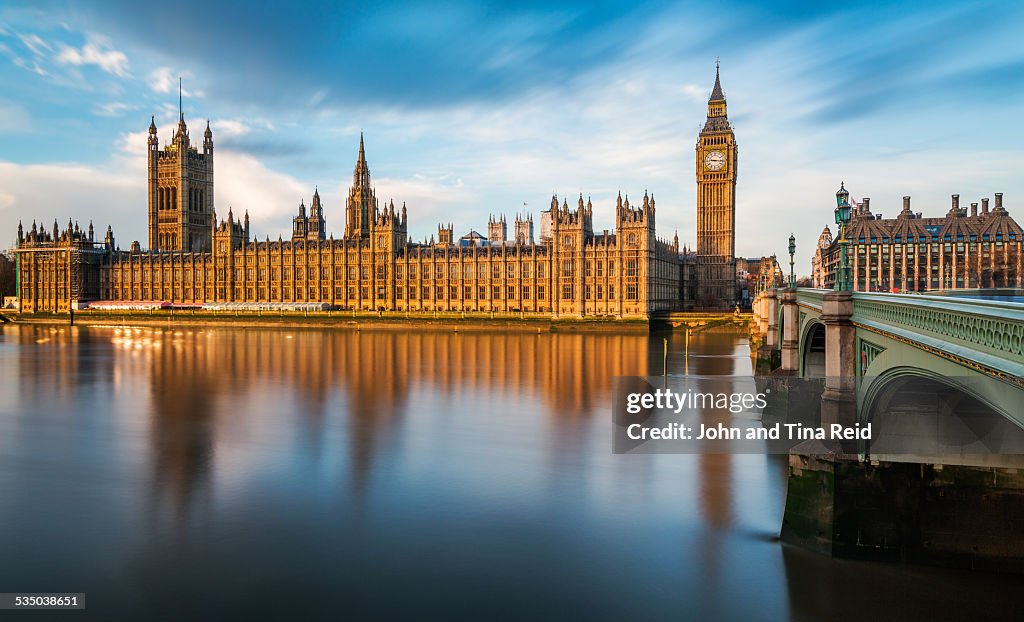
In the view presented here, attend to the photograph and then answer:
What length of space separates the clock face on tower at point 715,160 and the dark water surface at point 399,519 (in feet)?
231

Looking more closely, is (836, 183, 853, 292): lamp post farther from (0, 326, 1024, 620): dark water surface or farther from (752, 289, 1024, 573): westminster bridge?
(0, 326, 1024, 620): dark water surface

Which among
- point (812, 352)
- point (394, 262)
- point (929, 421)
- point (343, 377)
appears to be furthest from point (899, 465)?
point (394, 262)

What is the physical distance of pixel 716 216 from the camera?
3999 inches

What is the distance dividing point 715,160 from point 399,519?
9150 cm

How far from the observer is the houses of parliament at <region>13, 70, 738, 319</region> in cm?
9019

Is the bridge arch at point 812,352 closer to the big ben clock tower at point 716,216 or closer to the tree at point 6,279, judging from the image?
the big ben clock tower at point 716,216

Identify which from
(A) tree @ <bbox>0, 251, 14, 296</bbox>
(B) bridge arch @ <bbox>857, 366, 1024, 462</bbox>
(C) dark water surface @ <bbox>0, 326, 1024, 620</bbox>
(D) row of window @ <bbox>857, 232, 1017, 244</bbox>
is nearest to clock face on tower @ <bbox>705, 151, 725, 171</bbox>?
(D) row of window @ <bbox>857, 232, 1017, 244</bbox>

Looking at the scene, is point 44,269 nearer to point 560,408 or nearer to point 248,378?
point 248,378

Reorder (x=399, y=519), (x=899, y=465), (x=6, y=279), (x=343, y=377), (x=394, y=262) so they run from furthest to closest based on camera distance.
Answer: (x=6, y=279)
(x=394, y=262)
(x=343, y=377)
(x=399, y=519)
(x=899, y=465)

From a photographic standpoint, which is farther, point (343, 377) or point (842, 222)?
point (343, 377)

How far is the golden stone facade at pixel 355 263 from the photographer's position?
295 ft

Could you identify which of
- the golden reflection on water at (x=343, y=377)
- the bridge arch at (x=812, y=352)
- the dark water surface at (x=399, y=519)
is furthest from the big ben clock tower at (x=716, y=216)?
the bridge arch at (x=812, y=352)

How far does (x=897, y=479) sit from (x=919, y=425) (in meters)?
2.32

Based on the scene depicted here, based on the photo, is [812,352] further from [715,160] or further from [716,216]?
[715,160]
